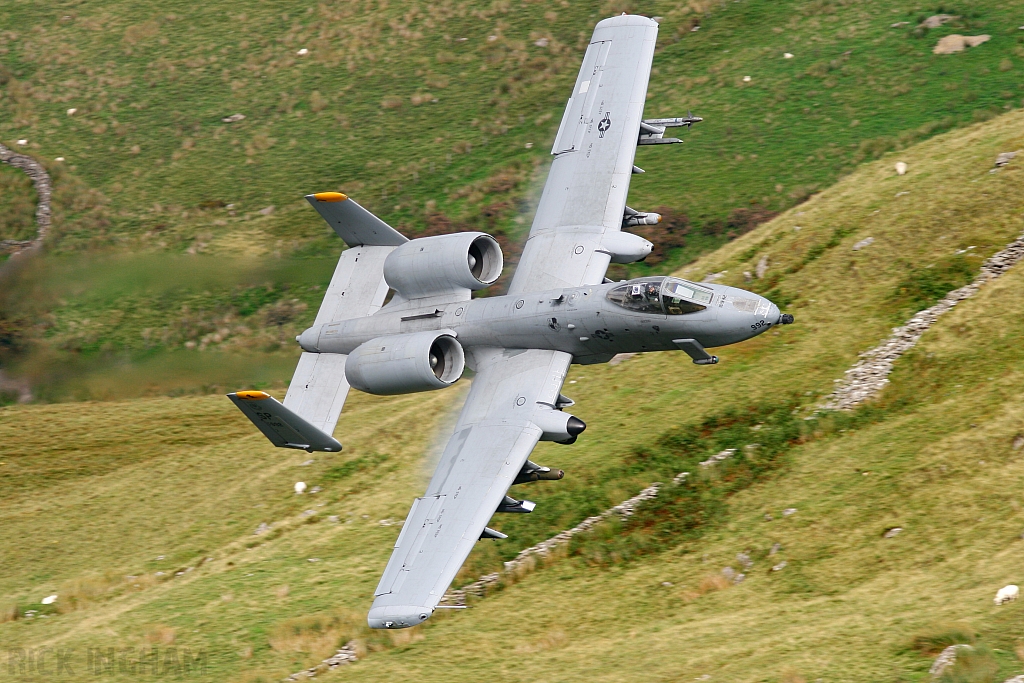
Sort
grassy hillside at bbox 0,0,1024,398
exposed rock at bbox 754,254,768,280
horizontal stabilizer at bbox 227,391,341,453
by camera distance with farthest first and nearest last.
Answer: grassy hillside at bbox 0,0,1024,398 < exposed rock at bbox 754,254,768,280 < horizontal stabilizer at bbox 227,391,341,453

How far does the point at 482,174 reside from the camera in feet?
147

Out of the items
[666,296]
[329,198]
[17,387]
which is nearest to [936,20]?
[666,296]

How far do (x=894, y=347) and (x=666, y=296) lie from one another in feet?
26.9

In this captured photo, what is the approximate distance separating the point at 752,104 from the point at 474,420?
26215mm

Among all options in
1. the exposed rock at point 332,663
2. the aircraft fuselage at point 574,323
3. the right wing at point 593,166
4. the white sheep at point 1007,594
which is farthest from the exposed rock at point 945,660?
the exposed rock at point 332,663

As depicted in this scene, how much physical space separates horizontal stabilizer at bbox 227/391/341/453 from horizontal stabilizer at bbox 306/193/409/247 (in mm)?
5423

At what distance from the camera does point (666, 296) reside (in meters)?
22.3

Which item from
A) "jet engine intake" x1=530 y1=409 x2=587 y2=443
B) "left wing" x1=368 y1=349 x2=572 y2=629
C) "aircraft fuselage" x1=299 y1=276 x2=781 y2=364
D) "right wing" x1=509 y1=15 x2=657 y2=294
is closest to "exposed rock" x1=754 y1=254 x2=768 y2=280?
"right wing" x1=509 y1=15 x2=657 y2=294

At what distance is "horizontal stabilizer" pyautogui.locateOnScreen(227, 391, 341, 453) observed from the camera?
2314 centimetres

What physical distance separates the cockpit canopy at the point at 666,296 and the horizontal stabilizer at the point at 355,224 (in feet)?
23.0

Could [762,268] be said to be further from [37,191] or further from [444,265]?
[37,191]

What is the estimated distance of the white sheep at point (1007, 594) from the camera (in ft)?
60.8

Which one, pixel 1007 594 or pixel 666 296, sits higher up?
pixel 666 296

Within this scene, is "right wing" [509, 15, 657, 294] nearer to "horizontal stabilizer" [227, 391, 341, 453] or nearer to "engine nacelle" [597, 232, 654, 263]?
"engine nacelle" [597, 232, 654, 263]
